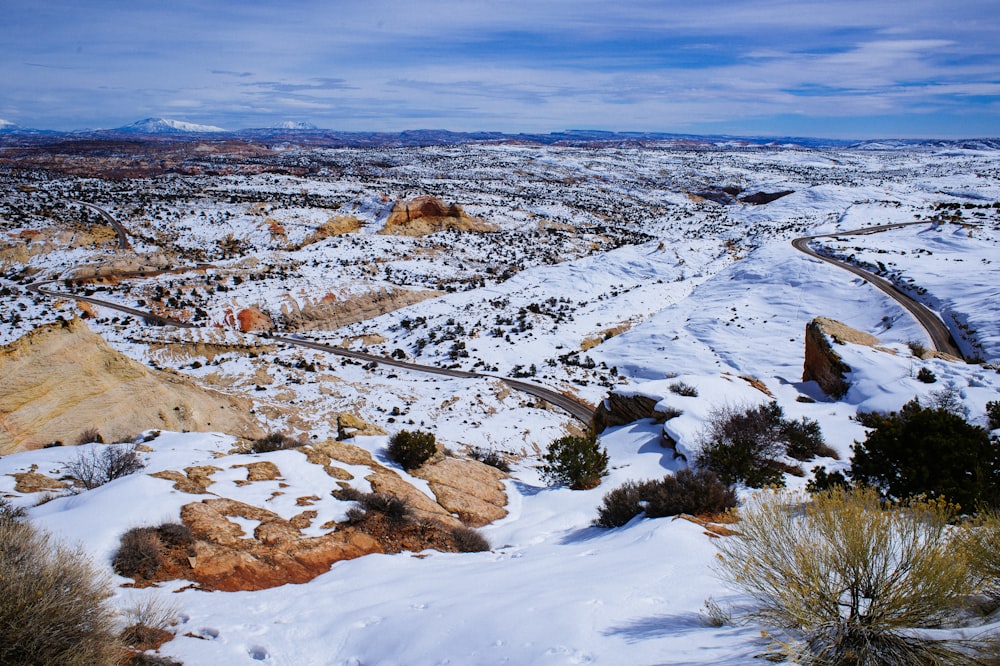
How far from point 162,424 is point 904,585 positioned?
708 inches

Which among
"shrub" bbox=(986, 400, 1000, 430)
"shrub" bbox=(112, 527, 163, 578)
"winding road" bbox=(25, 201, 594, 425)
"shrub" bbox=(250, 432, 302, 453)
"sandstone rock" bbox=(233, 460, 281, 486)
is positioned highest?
"shrub" bbox=(112, 527, 163, 578)

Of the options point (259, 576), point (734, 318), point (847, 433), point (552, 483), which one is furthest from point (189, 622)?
point (734, 318)

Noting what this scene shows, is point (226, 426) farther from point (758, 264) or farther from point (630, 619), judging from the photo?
point (758, 264)

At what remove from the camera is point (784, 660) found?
3.71 metres

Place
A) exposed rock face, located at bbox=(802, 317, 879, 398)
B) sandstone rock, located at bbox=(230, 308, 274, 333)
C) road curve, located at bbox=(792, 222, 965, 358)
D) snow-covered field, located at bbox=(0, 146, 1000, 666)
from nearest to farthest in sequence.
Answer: snow-covered field, located at bbox=(0, 146, 1000, 666) < exposed rock face, located at bbox=(802, 317, 879, 398) < road curve, located at bbox=(792, 222, 965, 358) < sandstone rock, located at bbox=(230, 308, 274, 333)

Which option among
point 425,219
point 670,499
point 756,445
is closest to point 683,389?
point 756,445

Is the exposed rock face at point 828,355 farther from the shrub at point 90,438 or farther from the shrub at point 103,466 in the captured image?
the shrub at point 90,438

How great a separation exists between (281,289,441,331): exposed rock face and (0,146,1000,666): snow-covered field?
111cm

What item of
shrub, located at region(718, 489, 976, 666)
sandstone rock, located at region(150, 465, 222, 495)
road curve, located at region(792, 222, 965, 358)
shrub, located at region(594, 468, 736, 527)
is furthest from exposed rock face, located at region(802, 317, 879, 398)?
sandstone rock, located at region(150, 465, 222, 495)

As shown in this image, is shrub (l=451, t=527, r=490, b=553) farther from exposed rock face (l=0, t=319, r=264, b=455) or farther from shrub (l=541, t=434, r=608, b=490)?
exposed rock face (l=0, t=319, r=264, b=455)

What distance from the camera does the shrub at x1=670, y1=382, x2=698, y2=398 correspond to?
685 inches

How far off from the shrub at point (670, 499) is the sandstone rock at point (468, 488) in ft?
7.53

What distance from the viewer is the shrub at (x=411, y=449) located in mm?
11844

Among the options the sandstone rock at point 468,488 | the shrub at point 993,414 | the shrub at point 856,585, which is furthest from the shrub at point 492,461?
the shrub at point 993,414
